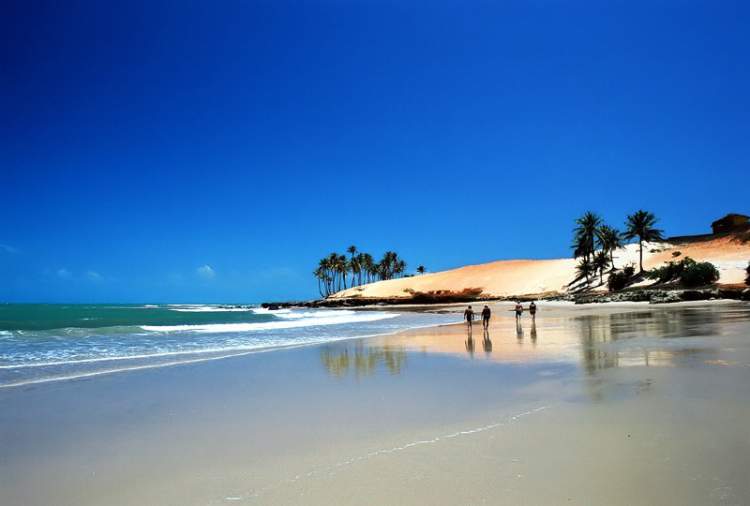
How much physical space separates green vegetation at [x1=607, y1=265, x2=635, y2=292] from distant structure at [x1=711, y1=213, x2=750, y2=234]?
28.0m

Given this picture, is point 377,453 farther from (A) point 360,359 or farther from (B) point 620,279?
(B) point 620,279

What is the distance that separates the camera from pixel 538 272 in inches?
3679

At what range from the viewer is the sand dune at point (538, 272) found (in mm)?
60219

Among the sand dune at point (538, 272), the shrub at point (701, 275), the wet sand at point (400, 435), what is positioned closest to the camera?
the wet sand at point (400, 435)

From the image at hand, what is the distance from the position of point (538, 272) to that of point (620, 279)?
115 feet

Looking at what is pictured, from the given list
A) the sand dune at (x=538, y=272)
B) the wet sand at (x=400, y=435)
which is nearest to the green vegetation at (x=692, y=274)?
the sand dune at (x=538, y=272)

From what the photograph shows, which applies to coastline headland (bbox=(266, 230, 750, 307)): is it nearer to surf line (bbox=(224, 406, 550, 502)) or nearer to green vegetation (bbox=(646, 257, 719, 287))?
green vegetation (bbox=(646, 257, 719, 287))

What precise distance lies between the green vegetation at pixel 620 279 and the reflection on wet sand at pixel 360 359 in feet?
162

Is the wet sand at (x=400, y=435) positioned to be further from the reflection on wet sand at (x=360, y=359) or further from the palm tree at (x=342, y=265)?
the palm tree at (x=342, y=265)

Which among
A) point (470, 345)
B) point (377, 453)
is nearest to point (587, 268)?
point (470, 345)

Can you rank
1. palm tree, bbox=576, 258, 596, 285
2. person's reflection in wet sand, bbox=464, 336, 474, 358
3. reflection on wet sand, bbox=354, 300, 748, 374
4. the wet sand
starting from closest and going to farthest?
the wet sand → reflection on wet sand, bbox=354, 300, 748, 374 → person's reflection in wet sand, bbox=464, 336, 474, 358 → palm tree, bbox=576, 258, 596, 285

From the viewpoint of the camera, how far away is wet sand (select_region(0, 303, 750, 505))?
15.0 ft

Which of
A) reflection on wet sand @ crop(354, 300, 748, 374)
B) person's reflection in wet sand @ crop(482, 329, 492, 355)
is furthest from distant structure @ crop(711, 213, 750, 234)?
person's reflection in wet sand @ crop(482, 329, 492, 355)

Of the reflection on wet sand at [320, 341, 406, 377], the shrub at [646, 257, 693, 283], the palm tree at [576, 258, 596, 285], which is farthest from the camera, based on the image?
the palm tree at [576, 258, 596, 285]
